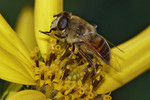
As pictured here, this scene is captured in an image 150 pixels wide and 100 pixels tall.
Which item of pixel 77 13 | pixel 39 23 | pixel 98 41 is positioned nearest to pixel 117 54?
pixel 98 41

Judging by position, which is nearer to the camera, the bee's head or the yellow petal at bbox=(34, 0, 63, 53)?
the bee's head

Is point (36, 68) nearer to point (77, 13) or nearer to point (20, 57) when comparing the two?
point (20, 57)

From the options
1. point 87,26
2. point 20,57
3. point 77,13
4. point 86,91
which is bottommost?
point 77,13

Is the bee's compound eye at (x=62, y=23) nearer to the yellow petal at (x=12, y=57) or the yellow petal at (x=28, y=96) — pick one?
the yellow petal at (x=12, y=57)

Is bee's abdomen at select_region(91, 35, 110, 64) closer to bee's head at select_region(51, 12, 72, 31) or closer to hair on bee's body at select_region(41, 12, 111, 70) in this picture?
hair on bee's body at select_region(41, 12, 111, 70)

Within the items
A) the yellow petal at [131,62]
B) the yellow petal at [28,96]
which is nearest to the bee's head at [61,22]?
the yellow petal at [28,96]

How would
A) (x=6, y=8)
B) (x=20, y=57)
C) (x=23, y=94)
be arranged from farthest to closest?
(x=6, y=8)
(x=20, y=57)
(x=23, y=94)

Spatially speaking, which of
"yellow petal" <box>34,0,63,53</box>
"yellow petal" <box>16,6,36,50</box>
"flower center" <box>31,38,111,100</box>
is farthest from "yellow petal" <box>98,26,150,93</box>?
"yellow petal" <box>16,6,36,50</box>
